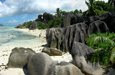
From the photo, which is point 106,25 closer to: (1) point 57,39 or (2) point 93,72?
(1) point 57,39

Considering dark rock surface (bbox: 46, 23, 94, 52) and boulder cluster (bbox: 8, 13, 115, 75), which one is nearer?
boulder cluster (bbox: 8, 13, 115, 75)

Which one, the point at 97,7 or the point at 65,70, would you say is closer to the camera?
the point at 65,70

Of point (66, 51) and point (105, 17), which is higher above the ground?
point (105, 17)

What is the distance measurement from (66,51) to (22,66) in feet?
28.9

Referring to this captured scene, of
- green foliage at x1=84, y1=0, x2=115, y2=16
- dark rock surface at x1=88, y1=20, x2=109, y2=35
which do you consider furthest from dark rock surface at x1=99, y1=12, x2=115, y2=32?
green foliage at x1=84, y1=0, x2=115, y2=16

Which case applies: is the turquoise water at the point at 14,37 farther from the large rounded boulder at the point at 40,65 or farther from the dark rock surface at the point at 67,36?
the large rounded boulder at the point at 40,65

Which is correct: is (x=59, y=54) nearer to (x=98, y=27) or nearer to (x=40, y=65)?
(x=98, y=27)

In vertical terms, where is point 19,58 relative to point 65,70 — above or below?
above

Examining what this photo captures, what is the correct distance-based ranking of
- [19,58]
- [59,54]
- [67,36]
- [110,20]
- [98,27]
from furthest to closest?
1. [110,20]
2. [98,27]
3. [67,36]
4. [59,54]
5. [19,58]

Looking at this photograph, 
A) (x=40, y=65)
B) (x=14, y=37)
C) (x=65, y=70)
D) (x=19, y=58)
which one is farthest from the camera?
(x=14, y=37)

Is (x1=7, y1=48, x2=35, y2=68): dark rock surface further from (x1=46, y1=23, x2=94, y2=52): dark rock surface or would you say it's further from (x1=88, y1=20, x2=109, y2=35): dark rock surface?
(x1=88, y1=20, x2=109, y2=35): dark rock surface

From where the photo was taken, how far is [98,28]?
90.2 ft

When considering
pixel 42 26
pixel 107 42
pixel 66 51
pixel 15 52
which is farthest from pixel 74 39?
pixel 42 26

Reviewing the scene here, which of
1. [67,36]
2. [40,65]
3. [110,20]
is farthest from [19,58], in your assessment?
[110,20]
